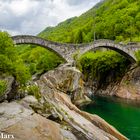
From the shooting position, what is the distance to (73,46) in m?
99.4

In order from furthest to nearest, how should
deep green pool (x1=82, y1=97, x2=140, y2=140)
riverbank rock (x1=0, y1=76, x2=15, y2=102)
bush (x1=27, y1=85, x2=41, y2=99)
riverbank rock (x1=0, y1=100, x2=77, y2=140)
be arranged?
deep green pool (x1=82, y1=97, x2=140, y2=140)
bush (x1=27, y1=85, x2=41, y2=99)
riverbank rock (x1=0, y1=76, x2=15, y2=102)
riverbank rock (x1=0, y1=100, x2=77, y2=140)

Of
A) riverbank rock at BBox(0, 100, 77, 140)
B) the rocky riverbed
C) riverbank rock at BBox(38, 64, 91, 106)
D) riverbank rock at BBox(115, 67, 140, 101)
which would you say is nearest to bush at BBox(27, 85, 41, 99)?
the rocky riverbed

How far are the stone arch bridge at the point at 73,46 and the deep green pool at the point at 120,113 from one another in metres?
13.1

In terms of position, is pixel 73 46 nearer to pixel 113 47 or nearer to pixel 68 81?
pixel 113 47

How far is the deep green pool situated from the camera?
5699 cm

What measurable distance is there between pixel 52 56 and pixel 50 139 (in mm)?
75572

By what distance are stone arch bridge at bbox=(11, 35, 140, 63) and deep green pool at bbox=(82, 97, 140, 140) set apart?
516 inches

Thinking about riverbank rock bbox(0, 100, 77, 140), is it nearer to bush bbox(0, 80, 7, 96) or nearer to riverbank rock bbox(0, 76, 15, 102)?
bush bbox(0, 80, 7, 96)

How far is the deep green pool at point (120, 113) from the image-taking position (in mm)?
56991

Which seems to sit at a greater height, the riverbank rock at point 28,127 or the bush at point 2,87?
the bush at point 2,87

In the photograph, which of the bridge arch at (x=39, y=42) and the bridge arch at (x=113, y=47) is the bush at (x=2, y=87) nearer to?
the bridge arch at (x=39, y=42)

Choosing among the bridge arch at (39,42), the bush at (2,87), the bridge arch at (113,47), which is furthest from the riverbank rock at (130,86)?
the bush at (2,87)

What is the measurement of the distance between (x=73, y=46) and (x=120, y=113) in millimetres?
30689

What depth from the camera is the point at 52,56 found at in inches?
4070
